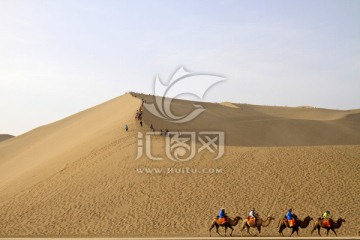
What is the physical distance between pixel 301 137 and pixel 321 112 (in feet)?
60.4

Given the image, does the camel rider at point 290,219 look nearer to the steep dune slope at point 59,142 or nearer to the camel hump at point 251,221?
the camel hump at point 251,221

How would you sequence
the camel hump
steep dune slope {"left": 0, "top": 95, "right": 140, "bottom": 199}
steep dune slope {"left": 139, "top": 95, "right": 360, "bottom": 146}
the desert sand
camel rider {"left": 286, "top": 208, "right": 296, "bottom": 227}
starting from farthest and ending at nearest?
steep dune slope {"left": 139, "top": 95, "right": 360, "bottom": 146}
steep dune slope {"left": 0, "top": 95, "right": 140, "bottom": 199}
the desert sand
the camel hump
camel rider {"left": 286, "top": 208, "right": 296, "bottom": 227}

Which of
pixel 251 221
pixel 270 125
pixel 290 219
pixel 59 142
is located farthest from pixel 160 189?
pixel 270 125

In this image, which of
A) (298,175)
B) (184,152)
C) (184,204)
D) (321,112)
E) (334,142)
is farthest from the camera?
(321,112)

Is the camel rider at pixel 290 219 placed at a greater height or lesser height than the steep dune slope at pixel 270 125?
lesser

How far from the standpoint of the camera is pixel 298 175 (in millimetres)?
26609

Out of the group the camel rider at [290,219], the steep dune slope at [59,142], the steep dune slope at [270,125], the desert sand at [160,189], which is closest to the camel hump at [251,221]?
the desert sand at [160,189]

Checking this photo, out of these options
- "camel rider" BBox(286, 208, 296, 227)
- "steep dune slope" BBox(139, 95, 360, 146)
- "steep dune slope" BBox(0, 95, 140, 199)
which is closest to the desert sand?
"steep dune slope" BBox(0, 95, 140, 199)

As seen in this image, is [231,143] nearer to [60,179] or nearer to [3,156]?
[60,179]

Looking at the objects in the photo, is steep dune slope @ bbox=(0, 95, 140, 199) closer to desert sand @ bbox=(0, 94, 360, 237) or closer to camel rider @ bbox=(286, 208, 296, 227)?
desert sand @ bbox=(0, 94, 360, 237)

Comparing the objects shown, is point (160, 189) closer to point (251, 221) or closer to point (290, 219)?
point (251, 221)

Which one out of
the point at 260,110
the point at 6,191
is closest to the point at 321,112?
the point at 260,110

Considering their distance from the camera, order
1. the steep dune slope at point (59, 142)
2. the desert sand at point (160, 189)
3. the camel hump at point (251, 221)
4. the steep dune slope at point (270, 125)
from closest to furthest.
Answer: the camel hump at point (251, 221), the desert sand at point (160, 189), the steep dune slope at point (59, 142), the steep dune slope at point (270, 125)

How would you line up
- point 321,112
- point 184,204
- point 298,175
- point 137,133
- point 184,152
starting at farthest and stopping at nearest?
point 321,112, point 137,133, point 184,152, point 298,175, point 184,204
